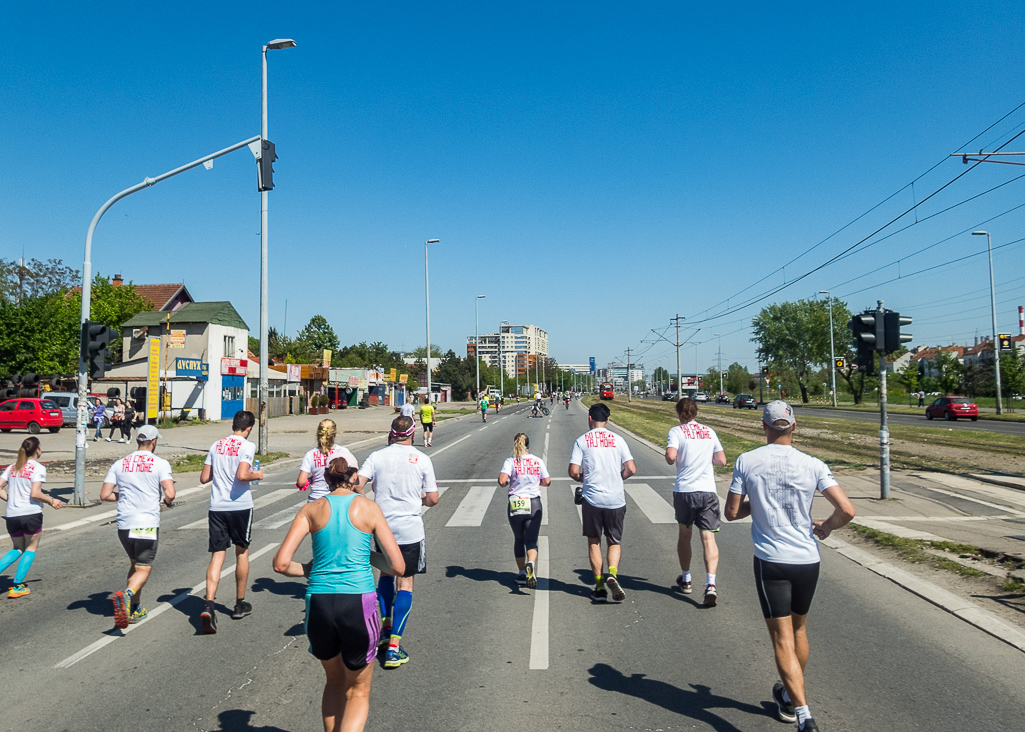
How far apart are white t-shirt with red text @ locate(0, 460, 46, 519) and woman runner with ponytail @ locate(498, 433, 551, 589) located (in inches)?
183

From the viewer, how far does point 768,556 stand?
4172mm

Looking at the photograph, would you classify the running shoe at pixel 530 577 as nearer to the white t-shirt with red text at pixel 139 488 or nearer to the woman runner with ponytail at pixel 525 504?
the woman runner with ponytail at pixel 525 504

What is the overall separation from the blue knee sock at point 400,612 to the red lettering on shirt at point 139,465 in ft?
8.81

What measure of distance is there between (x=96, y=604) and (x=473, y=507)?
657cm

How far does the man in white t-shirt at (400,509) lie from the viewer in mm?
5344

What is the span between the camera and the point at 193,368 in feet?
142

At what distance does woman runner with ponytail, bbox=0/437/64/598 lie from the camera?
7.15 metres

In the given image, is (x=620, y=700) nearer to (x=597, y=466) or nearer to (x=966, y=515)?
(x=597, y=466)

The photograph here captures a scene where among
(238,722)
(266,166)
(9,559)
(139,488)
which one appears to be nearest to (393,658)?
(238,722)

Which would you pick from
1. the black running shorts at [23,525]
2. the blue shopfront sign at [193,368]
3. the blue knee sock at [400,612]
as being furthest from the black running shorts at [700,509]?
the blue shopfront sign at [193,368]

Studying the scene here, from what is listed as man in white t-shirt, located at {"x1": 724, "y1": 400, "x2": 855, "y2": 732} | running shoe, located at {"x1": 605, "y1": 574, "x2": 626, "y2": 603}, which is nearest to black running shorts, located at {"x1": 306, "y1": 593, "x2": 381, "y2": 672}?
man in white t-shirt, located at {"x1": 724, "y1": 400, "x2": 855, "y2": 732}

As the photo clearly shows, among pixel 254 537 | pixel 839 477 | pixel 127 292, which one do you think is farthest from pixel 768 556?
pixel 127 292

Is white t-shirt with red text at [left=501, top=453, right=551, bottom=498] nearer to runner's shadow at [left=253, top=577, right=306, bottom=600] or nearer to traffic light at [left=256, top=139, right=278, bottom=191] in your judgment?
runner's shadow at [left=253, top=577, right=306, bottom=600]

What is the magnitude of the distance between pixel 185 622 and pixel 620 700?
3.99 meters
